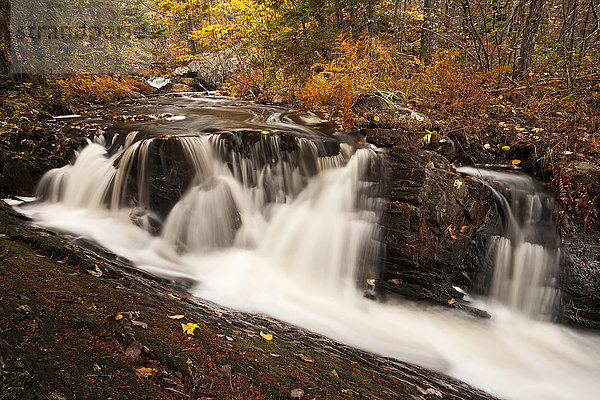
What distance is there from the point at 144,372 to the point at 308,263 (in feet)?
11.8

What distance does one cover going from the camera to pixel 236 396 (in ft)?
5.12

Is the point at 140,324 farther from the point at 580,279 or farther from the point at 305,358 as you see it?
the point at 580,279

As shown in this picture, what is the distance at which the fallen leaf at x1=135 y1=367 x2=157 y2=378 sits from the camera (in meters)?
1.42

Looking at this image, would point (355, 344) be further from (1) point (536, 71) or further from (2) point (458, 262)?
(1) point (536, 71)


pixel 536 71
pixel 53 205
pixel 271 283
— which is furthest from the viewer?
pixel 536 71

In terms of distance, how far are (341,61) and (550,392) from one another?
28.4 ft

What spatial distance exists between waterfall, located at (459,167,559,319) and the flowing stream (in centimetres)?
2

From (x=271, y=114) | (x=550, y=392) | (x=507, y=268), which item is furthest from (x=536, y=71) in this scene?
(x=550, y=392)

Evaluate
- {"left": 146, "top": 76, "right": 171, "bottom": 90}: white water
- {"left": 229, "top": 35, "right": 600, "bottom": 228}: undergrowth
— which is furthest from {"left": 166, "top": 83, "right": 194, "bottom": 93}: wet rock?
{"left": 229, "top": 35, "right": 600, "bottom": 228}: undergrowth

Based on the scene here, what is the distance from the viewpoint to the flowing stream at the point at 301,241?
11.9 feet

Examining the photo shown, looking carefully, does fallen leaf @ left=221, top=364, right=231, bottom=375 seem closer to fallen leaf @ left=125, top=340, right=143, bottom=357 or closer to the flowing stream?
fallen leaf @ left=125, top=340, right=143, bottom=357

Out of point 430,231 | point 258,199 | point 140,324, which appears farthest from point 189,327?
point 258,199

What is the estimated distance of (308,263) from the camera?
4.92 m

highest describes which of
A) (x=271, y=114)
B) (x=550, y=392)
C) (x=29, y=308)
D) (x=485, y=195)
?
(x=271, y=114)
